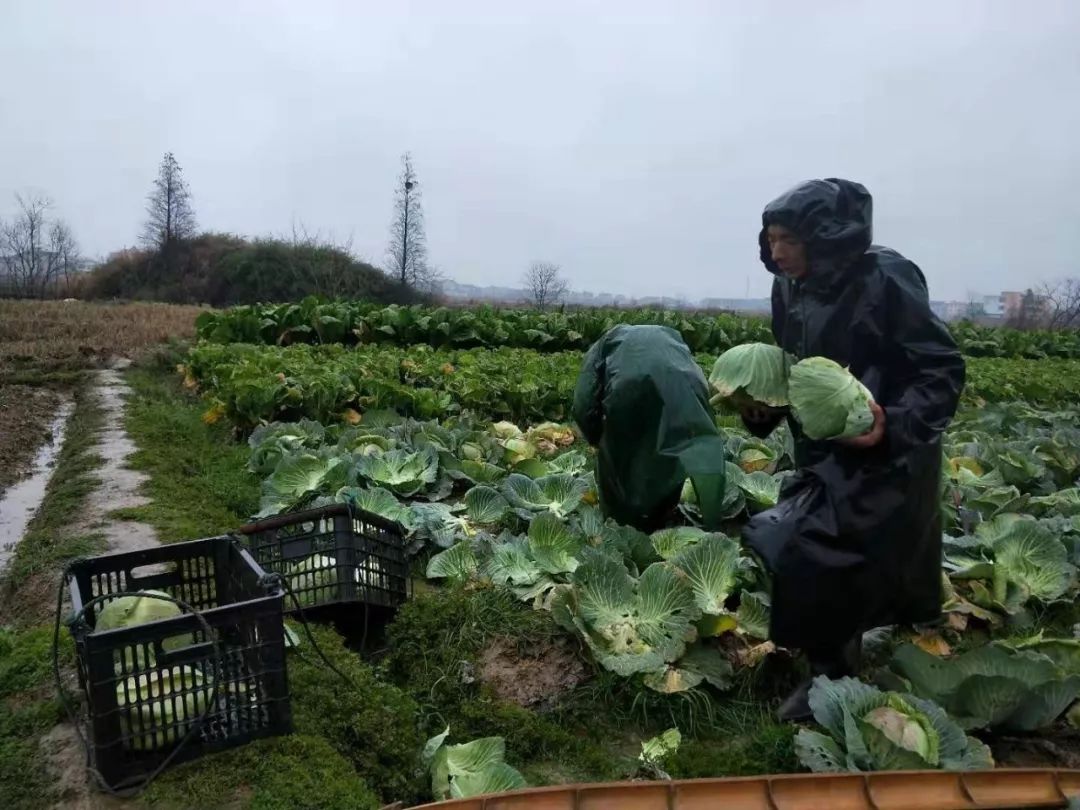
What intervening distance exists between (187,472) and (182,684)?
4436 millimetres

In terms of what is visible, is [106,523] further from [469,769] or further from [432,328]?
[432,328]

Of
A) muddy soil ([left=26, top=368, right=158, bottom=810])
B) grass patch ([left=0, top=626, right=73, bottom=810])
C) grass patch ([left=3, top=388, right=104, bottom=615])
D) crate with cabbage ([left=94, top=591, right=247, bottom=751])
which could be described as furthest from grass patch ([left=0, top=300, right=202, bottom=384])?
crate with cabbage ([left=94, top=591, right=247, bottom=751])

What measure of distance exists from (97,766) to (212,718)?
1.10ft

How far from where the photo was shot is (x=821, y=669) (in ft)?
9.41

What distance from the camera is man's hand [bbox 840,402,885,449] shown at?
2.48 m

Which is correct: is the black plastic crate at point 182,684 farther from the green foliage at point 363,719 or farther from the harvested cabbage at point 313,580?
the harvested cabbage at point 313,580

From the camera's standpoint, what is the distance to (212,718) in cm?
259

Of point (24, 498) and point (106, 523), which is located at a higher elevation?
point (106, 523)

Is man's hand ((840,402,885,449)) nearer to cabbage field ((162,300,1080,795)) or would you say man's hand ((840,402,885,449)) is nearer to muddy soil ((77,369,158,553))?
cabbage field ((162,300,1080,795))

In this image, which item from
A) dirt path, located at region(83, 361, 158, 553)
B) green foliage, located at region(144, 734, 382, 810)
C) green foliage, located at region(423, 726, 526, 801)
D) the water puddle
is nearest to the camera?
green foliage, located at region(144, 734, 382, 810)

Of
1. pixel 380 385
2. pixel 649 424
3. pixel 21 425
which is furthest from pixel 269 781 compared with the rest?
pixel 21 425

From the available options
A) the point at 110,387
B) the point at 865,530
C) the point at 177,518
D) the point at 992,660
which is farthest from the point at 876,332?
the point at 110,387

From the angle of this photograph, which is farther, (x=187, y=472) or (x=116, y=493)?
(x=187, y=472)

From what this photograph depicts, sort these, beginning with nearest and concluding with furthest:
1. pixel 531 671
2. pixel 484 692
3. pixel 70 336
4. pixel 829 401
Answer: pixel 829 401 < pixel 484 692 < pixel 531 671 < pixel 70 336
